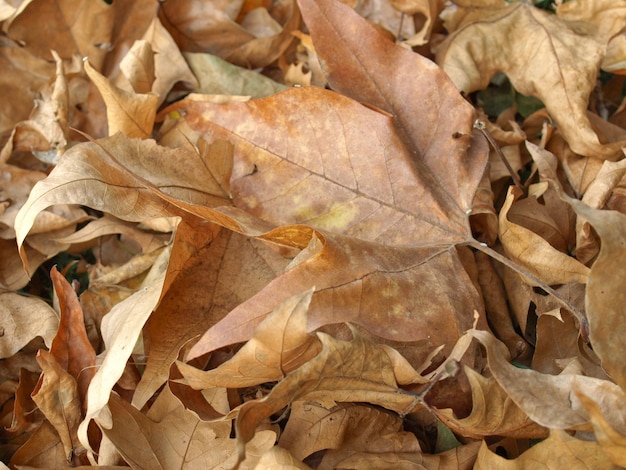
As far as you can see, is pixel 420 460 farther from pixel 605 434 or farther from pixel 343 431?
pixel 605 434

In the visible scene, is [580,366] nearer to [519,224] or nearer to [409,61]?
[519,224]

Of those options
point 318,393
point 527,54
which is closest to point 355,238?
point 318,393

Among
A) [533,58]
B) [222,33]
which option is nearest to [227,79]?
[222,33]

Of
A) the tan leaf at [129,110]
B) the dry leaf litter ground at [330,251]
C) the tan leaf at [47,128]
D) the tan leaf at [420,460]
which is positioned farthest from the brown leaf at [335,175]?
the tan leaf at [47,128]

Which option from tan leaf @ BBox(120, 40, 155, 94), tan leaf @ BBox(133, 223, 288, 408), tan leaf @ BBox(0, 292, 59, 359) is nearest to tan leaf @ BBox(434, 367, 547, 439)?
tan leaf @ BBox(133, 223, 288, 408)

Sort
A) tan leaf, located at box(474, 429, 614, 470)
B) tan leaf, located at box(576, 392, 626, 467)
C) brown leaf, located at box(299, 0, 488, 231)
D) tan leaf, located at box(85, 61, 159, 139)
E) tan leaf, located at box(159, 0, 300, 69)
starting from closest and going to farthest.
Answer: tan leaf, located at box(576, 392, 626, 467), tan leaf, located at box(474, 429, 614, 470), brown leaf, located at box(299, 0, 488, 231), tan leaf, located at box(85, 61, 159, 139), tan leaf, located at box(159, 0, 300, 69)

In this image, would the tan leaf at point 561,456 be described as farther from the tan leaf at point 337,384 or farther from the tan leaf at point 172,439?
the tan leaf at point 172,439

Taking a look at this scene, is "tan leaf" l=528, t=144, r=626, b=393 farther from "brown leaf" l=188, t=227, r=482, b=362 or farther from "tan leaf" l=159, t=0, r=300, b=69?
"tan leaf" l=159, t=0, r=300, b=69
